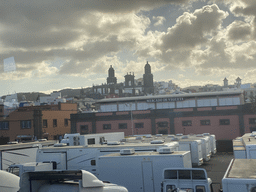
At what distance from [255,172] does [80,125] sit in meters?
48.6

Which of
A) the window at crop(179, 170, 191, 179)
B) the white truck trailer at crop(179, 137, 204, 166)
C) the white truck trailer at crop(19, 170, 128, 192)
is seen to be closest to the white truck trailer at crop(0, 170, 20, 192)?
the white truck trailer at crop(19, 170, 128, 192)

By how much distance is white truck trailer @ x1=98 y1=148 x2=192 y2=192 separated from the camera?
12828 millimetres

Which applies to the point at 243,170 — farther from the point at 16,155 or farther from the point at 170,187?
the point at 16,155

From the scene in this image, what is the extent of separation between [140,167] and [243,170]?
18.9 feet

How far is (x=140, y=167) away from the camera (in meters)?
13.2

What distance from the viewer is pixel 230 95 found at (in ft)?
200

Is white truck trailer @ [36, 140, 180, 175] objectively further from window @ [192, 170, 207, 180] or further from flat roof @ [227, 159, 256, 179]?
flat roof @ [227, 159, 256, 179]

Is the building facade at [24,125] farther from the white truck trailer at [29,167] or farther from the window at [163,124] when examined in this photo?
the white truck trailer at [29,167]

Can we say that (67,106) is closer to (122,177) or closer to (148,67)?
(122,177)

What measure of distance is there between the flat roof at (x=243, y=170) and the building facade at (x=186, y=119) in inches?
1489

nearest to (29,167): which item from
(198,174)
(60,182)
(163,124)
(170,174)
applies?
(170,174)

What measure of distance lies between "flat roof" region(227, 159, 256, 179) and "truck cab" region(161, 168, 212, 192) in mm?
1518

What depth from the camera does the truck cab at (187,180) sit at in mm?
10562

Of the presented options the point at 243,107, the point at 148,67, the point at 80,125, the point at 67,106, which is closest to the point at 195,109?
the point at 243,107
